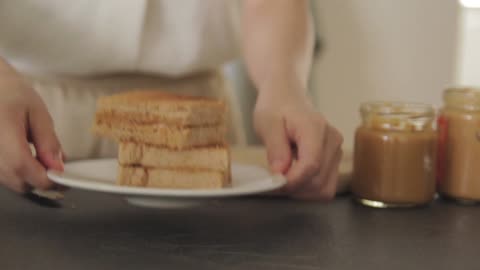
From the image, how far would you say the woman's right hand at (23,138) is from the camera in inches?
29.0

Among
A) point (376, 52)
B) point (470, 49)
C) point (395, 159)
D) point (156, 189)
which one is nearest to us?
point (156, 189)

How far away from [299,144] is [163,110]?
7.6 inches

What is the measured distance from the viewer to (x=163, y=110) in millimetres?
771

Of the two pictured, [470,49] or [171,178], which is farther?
[470,49]

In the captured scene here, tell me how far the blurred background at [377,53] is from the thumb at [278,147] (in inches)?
64.2

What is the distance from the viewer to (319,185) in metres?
0.89

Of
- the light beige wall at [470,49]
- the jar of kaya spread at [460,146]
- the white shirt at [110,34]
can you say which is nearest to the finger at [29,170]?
the white shirt at [110,34]

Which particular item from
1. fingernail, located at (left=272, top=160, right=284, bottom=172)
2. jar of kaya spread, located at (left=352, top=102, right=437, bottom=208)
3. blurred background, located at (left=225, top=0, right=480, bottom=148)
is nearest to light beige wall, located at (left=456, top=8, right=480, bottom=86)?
blurred background, located at (left=225, top=0, right=480, bottom=148)

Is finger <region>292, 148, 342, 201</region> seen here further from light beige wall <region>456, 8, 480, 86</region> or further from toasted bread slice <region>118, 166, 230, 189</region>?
light beige wall <region>456, 8, 480, 86</region>

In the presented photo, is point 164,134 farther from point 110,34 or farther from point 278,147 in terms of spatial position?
point 110,34

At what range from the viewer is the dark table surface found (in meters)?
0.65

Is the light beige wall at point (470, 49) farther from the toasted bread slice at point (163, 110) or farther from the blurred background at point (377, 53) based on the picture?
the toasted bread slice at point (163, 110)

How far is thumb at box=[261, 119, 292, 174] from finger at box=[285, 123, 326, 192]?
0.01m

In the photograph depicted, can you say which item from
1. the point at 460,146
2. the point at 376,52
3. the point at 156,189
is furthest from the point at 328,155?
the point at 376,52
